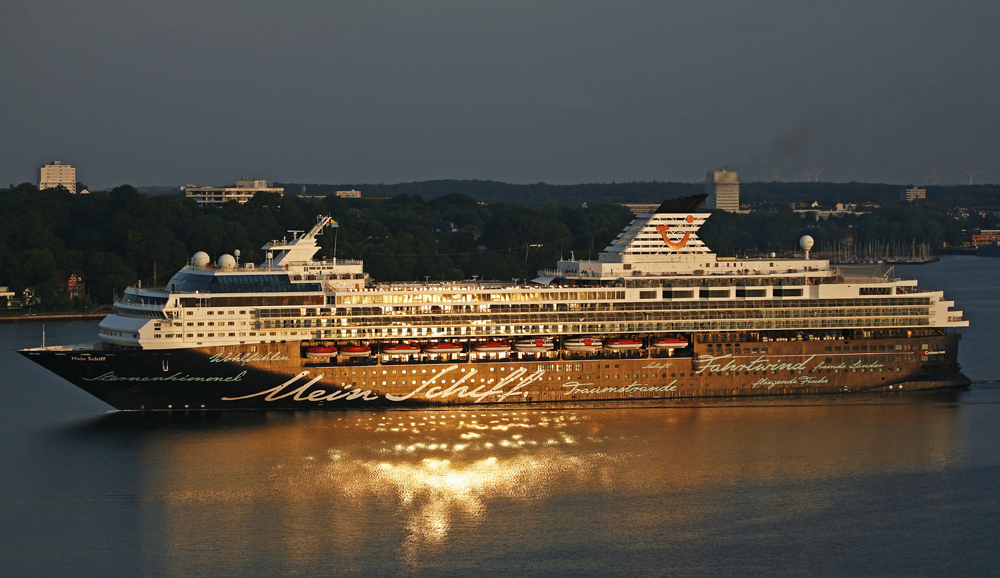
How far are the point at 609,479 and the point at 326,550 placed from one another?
7.87 m

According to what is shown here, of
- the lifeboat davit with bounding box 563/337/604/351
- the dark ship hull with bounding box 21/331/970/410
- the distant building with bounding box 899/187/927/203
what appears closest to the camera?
the dark ship hull with bounding box 21/331/970/410

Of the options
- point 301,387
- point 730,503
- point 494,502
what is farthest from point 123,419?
point 730,503

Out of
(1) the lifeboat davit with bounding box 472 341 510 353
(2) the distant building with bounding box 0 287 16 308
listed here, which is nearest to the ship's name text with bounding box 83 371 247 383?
(1) the lifeboat davit with bounding box 472 341 510 353

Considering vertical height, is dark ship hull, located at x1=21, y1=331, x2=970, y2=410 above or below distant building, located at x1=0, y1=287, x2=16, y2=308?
below

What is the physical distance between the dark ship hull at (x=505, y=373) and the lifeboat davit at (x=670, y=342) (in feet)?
0.72

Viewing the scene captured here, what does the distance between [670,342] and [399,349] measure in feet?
27.9

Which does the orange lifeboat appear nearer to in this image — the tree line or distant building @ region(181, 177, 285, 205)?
the tree line

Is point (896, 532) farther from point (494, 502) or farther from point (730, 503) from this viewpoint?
point (494, 502)

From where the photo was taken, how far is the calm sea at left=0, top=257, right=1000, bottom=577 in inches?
957

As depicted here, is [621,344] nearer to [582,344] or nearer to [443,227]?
[582,344]

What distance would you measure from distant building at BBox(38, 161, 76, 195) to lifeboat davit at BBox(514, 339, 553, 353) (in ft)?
428

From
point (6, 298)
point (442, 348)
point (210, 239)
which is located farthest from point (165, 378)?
point (210, 239)

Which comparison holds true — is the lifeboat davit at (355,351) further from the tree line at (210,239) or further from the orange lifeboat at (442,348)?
the tree line at (210,239)

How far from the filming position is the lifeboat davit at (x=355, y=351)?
36031 millimetres
